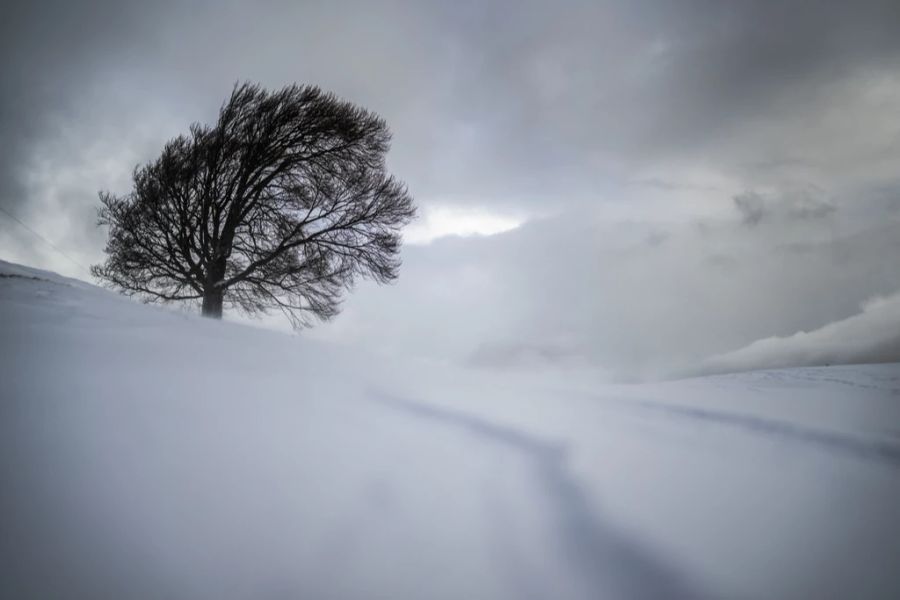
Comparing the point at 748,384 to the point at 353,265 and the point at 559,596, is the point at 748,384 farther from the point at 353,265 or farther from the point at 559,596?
the point at 353,265

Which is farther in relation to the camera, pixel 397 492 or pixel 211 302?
pixel 211 302

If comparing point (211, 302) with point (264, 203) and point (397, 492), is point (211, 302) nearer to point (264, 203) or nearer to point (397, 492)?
point (264, 203)

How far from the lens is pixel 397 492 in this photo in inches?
30.1

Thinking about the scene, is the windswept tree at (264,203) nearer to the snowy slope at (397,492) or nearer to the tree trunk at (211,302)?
the tree trunk at (211,302)

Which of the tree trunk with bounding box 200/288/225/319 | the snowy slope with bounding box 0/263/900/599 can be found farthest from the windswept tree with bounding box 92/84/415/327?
the snowy slope with bounding box 0/263/900/599

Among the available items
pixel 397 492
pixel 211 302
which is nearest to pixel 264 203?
pixel 211 302

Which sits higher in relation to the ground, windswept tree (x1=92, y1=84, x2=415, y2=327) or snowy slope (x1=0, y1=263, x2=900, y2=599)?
windswept tree (x1=92, y1=84, x2=415, y2=327)

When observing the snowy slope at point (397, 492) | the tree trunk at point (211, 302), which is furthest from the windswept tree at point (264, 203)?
the snowy slope at point (397, 492)

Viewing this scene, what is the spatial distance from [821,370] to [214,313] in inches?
342

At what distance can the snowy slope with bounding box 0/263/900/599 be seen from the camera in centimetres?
59

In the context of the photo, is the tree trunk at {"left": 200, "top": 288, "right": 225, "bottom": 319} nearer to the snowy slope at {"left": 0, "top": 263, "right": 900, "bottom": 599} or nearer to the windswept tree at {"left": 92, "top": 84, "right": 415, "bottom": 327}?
the windswept tree at {"left": 92, "top": 84, "right": 415, "bottom": 327}

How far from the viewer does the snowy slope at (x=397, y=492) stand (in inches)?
23.0

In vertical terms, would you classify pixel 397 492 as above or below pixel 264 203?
below

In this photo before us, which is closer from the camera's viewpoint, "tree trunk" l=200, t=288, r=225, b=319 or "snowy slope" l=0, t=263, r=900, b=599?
"snowy slope" l=0, t=263, r=900, b=599
